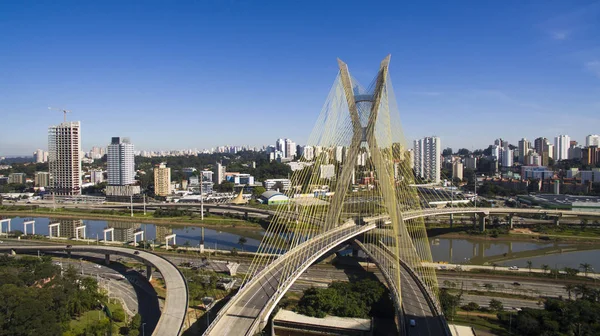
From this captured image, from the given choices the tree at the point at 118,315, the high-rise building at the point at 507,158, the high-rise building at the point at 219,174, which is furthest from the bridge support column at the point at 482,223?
the high-rise building at the point at 507,158

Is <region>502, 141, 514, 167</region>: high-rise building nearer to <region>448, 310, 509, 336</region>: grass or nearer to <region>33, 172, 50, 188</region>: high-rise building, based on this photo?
<region>448, 310, 509, 336</region>: grass

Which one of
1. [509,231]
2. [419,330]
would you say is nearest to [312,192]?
[419,330]

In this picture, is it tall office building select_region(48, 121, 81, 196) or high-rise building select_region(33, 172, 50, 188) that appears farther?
high-rise building select_region(33, 172, 50, 188)

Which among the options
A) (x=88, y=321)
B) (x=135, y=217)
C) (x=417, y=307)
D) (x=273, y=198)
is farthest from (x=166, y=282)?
(x=273, y=198)

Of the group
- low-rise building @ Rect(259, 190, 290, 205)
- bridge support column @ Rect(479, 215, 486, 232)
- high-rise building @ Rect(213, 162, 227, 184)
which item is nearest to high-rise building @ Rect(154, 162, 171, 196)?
high-rise building @ Rect(213, 162, 227, 184)

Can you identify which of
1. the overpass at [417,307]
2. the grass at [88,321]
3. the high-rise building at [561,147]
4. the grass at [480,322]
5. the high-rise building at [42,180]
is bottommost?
the grass at [480,322]

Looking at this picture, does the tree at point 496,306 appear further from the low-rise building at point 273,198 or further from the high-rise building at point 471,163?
the high-rise building at point 471,163

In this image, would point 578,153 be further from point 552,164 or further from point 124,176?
point 124,176
